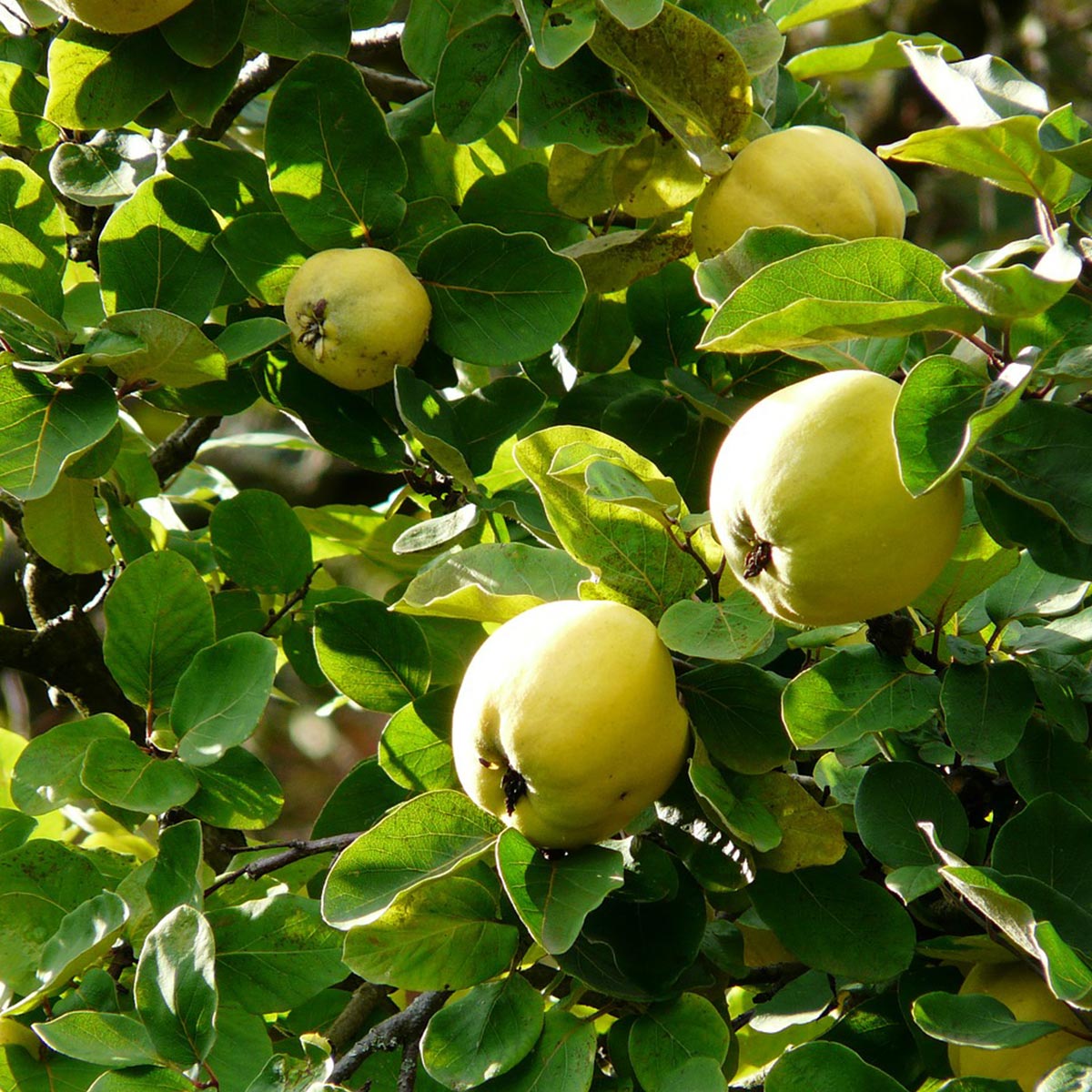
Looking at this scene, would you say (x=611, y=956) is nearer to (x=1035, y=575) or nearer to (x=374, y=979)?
(x=374, y=979)

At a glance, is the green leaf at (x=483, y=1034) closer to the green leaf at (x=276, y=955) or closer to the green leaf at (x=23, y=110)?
the green leaf at (x=276, y=955)

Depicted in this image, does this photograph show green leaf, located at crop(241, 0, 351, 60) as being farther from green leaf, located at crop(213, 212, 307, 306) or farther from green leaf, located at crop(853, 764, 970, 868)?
green leaf, located at crop(853, 764, 970, 868)

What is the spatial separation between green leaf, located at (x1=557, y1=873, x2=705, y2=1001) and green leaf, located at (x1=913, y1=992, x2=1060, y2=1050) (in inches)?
8.2

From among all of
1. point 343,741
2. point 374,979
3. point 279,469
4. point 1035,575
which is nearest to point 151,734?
point 374,979

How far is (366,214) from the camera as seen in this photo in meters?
1.29

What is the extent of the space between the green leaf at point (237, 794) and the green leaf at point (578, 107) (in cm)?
60

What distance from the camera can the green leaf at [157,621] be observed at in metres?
1.23

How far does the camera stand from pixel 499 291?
1256mm

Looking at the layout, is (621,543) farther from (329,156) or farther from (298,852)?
(329,156)

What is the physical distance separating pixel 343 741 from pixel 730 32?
4174mm

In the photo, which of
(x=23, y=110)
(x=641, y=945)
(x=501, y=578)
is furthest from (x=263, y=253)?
(x=641, y=945)

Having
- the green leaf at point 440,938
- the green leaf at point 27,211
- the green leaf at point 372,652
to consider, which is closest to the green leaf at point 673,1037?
the green leaf at point 440,938

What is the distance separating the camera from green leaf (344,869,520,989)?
0.98 m

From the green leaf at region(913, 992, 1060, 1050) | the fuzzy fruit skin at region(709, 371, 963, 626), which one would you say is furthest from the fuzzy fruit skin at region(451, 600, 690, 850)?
the green leaf at region(913, 992, 1060, 1050)
